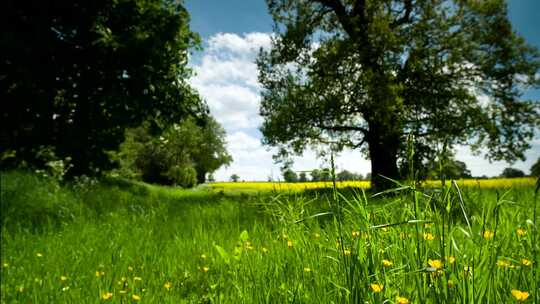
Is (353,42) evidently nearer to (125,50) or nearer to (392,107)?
(392,107)

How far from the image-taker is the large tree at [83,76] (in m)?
15.3

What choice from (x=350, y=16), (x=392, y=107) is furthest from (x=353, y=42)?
(x=392, y=107)

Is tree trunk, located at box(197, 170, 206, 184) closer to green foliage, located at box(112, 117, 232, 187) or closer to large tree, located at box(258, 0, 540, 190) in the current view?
green foliage, located at box(112, 117, 232, 187)

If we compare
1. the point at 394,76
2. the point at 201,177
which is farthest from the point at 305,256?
the point at 201,177

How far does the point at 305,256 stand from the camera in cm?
255

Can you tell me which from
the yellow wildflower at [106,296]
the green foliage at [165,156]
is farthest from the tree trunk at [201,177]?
the yellow wildflower at [106,296]

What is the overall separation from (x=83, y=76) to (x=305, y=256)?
1660 centimetres

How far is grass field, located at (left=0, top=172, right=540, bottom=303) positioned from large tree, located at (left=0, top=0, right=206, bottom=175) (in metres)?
10.4

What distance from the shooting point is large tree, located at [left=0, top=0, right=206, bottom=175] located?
15328 mm

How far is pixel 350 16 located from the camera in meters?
19.8

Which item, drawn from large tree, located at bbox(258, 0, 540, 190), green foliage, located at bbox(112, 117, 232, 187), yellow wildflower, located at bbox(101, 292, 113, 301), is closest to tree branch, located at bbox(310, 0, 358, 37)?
large tree, located at bbox(258, 0, 540, 190)

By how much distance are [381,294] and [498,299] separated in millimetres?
458

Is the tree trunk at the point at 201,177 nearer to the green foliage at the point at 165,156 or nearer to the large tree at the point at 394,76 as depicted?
the green foliage at the point at 165,156

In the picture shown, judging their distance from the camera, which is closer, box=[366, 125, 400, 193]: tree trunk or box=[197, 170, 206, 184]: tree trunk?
box=[366, 125, 400, 193]: tree trunk
